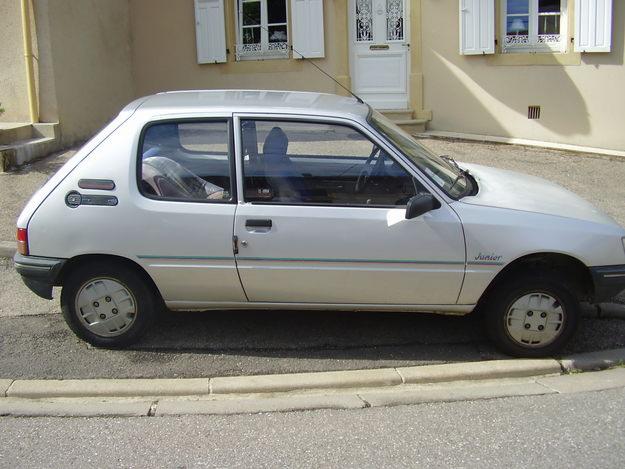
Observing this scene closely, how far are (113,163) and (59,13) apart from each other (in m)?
6.67

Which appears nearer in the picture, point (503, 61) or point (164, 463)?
point (164, 463)

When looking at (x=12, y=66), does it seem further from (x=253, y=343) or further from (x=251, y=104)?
(x=253, y=343)

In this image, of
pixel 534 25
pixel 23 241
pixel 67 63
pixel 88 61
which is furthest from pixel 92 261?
pixel 534 25

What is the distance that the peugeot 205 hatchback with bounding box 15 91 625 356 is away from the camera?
4801 millimetres

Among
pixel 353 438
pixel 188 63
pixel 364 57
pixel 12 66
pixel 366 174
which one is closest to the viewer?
pixel 353 438

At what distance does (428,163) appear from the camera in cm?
520

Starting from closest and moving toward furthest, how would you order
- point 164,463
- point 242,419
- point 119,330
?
point 164,463 → point 242,419 → point 119,330

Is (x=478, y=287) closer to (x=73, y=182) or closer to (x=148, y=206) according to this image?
(x=148, y=206)

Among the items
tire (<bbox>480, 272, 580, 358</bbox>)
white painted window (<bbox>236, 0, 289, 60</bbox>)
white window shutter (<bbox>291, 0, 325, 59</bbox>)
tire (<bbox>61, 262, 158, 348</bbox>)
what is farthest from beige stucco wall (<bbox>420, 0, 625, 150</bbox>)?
tire (<bbox>61, 262, 158, 348</bbox>)

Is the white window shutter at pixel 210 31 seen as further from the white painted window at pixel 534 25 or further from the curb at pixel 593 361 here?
the curb at pixel 593 361

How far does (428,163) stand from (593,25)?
6.65m

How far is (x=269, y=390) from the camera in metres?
4.74

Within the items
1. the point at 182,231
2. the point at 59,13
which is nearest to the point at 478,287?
the point at 182,231

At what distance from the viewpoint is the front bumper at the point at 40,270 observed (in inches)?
194
